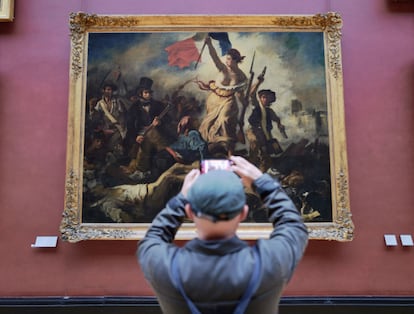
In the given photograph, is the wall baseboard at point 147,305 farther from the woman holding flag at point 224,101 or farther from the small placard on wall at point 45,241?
the woman holding flag at point 224,101

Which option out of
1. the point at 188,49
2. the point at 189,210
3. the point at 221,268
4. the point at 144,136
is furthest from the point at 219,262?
the point at 188,49

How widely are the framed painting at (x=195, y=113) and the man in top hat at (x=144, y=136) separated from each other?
0.01 meters

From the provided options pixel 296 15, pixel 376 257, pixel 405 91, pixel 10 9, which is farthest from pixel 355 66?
pixel 10 9

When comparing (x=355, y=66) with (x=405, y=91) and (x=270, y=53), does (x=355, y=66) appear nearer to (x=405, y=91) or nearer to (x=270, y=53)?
(x=405, y=91)

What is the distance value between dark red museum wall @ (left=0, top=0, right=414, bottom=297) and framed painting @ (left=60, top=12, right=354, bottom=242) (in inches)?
11.0

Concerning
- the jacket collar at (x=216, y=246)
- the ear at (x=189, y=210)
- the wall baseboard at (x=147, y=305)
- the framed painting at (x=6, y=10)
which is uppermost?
the framed painting at (x=6, y=10)

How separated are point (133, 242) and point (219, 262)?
347 cm

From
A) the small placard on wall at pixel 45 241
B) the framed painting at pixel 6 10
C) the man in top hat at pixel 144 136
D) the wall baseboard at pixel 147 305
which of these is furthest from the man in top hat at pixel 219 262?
the framed painting at pixel 6 10

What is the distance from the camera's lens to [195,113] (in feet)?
15.9

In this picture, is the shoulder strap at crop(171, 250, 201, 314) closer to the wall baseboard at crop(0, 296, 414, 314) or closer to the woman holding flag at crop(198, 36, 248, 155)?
the woman holding flag at crop(198, 36, 248, 155)

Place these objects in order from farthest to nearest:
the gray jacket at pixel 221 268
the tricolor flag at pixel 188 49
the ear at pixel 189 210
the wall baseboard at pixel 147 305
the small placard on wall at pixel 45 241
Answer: the tricolor flag at pixel 188 49 < the small placard on wall at pixel 45 241 < the wall baseboard at pixel 147 305 < the ear at pixel 189 210 < the gray jacket at pixel 221 268

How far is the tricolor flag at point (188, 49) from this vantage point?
4.93 metres

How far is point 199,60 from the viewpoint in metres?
4.93

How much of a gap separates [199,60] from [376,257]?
3474 mm
